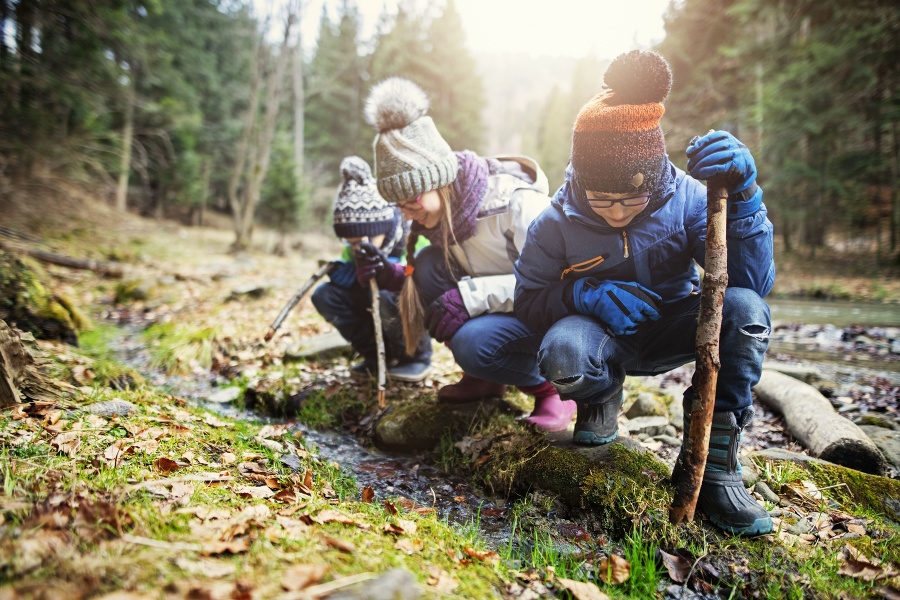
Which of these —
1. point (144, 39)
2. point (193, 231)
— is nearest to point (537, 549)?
A: point (144, 39)

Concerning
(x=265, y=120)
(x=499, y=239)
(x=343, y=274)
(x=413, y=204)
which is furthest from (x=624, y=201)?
(x=265, y=120)

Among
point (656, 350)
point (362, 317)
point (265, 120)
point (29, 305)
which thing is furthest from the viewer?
point (265, 120)

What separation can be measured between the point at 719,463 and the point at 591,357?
2.20ft

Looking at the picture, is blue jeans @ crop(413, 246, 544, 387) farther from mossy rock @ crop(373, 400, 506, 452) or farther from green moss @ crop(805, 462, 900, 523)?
green moss @ crop(805, 462, 900, 523)

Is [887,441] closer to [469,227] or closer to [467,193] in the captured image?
[469,227]

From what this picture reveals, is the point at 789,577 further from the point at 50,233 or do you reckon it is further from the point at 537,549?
the point at 50,233

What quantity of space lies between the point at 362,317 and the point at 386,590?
3.10 meters

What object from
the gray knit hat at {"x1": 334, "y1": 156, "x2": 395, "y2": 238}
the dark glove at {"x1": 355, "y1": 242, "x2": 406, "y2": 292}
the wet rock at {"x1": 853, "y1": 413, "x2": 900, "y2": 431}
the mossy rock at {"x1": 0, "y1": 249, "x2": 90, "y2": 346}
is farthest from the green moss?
the mossy rock at {"x1": 0, "y1": 249, "x2": 90, "y2": 346}

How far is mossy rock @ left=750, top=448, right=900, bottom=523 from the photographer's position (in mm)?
2164

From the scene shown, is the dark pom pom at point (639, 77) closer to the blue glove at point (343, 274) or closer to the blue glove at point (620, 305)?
the blue glove at point (620, 305)

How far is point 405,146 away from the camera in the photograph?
9.66 feet

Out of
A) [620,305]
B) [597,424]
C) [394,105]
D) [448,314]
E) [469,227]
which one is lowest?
[597,424]

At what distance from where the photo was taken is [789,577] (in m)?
1.69

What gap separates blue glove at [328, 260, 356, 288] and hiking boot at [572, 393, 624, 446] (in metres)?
2.28
